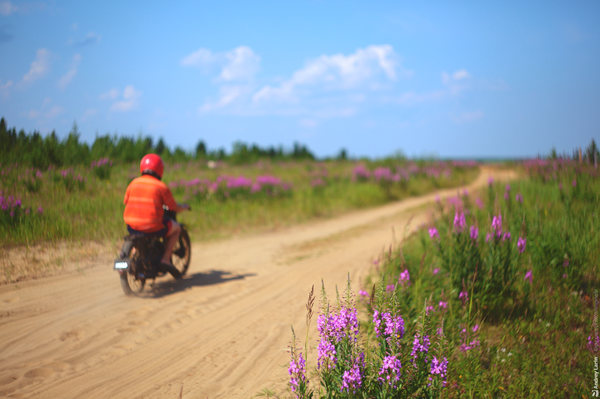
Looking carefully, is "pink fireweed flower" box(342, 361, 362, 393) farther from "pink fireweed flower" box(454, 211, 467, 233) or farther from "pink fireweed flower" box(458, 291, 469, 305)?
"pink fireweed flower" box(454, 211, 467, 233)

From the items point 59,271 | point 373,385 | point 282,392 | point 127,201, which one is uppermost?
point 127,201

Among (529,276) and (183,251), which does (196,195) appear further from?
(529,276)

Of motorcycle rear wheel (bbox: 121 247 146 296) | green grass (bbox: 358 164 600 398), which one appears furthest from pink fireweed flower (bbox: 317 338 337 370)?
motorcycle rear wheel (bbox: 121 247 146 296)

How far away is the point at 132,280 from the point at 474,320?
4.62 metres

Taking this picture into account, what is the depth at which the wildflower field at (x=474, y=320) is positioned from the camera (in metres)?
2.31

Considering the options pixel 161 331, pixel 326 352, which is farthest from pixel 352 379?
pixel 161 331

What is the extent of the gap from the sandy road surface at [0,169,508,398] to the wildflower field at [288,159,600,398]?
1.78 ft

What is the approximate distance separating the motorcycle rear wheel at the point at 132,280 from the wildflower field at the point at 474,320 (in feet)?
Answer: 9.01

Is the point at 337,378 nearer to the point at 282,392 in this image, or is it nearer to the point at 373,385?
the point at 373,385

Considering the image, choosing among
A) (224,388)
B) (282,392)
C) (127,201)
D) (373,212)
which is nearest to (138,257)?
(127,201)

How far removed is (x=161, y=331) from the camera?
3.92 metres

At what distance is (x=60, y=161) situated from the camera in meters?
Answer: 5.38

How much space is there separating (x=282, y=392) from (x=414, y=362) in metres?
1.15

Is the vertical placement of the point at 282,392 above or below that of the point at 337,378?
below
